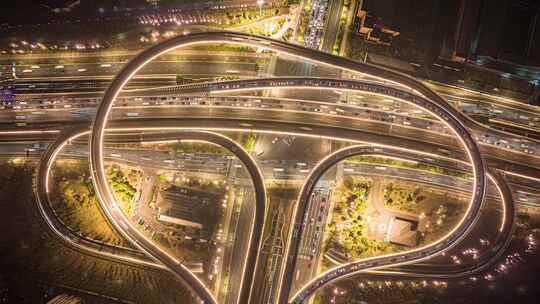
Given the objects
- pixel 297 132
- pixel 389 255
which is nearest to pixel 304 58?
pixel 297 132

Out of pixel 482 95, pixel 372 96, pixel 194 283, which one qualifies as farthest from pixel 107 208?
pixel 482 95

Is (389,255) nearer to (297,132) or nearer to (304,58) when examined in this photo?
(297,132)

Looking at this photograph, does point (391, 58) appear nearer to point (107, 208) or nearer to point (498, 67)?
point (498, 67)

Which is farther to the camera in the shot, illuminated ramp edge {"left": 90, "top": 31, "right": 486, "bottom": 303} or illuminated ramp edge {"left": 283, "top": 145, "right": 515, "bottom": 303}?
illuminated ramp edge {"left": 283, "top": 145, "right": 515, "bottom": 303}

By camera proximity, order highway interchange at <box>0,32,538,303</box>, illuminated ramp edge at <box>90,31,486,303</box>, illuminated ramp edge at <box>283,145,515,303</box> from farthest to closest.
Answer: illuminated ramp edge at <box>283,145,515,303</box>, highway interchange at <box>0,32,538,303</box>, illuminated ramp edge at <box>90,31,486,303</box>

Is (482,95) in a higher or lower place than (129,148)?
higher
